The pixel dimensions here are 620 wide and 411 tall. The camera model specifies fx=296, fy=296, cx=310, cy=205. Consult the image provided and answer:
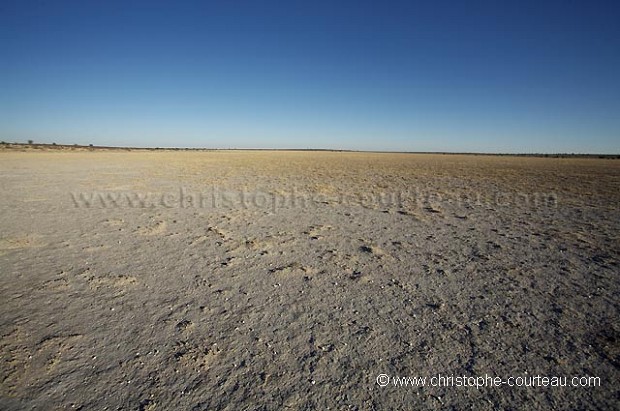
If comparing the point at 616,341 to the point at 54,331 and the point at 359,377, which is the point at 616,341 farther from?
the point at 54,331

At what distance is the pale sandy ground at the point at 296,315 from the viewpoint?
214 centimetres

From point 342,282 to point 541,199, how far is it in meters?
11.0

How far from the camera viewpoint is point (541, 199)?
11.1 meters

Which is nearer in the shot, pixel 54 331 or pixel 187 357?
pixel 187 357

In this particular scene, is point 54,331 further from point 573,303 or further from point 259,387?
point 573,303

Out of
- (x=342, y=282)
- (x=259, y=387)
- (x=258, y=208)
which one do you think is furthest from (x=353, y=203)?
(x=259, y=387)

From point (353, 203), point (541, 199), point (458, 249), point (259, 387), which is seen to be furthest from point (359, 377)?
point (541, 199)

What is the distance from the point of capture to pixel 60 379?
2.17 m

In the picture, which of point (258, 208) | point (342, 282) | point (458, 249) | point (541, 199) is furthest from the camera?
point (541, 199)

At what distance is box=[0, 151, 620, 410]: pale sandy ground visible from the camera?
2145 millimetres

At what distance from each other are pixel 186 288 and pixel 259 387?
6.26 feet

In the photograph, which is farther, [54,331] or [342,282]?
[342,282]

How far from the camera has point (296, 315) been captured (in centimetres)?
313

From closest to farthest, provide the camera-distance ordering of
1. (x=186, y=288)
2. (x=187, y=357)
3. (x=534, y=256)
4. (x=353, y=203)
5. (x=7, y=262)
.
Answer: (x=187, y=357), (x=186, y=288), (x=7, y=262), (x=534, y=256), (x=353, y=203)
